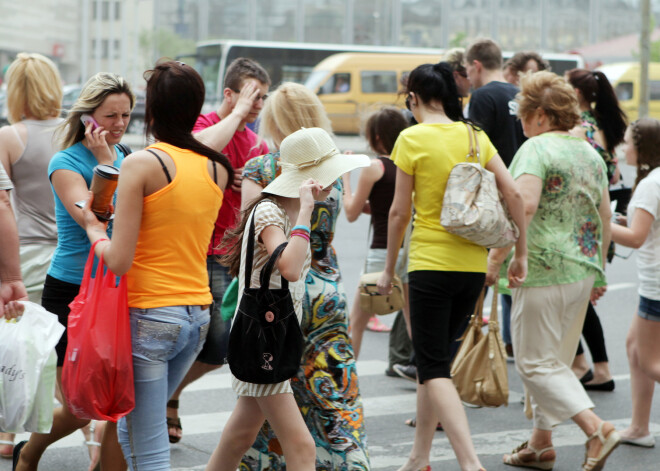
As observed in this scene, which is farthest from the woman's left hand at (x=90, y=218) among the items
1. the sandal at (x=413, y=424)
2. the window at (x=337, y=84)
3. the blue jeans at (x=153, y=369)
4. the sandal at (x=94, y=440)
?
the window at (x=337, y=84)

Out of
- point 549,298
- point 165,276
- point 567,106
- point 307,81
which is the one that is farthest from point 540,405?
point 307,81

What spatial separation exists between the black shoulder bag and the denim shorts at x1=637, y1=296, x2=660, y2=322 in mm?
2414

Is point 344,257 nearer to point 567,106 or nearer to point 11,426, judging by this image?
point 567,106

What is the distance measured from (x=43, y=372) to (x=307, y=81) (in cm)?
3352

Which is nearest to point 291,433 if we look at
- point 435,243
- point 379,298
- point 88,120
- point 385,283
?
point 435,243

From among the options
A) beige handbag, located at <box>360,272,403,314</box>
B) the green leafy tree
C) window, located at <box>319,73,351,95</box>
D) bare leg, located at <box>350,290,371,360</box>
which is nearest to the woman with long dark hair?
bare leg, located at <box>350,290,371,360</box>

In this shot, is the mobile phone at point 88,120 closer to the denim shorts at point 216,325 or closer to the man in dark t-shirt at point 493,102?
the denim shorts at point 216,325

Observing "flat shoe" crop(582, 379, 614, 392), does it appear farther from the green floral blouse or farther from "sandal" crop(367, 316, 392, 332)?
"sandal" crop(367, 316, 392, 332)

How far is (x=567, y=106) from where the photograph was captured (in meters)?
4.77

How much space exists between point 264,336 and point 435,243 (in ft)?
4.24

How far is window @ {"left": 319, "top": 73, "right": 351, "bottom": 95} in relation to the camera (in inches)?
1374

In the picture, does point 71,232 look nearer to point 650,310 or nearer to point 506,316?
point 650,310

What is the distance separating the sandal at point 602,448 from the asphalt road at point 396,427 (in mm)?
404

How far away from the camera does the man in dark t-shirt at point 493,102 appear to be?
250 inches
